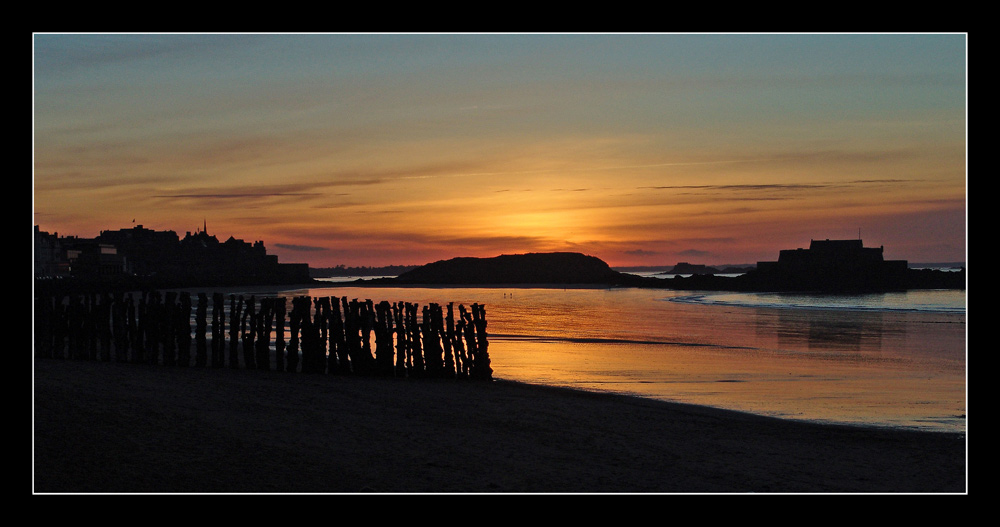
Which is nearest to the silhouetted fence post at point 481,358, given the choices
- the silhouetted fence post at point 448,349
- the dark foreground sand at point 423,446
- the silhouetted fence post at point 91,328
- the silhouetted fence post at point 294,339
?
the silhouetted fence post at point 448,349

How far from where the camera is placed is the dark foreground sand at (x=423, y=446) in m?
7.56

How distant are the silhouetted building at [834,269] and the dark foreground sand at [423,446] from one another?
86159 millimetres

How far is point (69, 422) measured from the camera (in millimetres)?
8461

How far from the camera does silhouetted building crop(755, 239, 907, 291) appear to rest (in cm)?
9262

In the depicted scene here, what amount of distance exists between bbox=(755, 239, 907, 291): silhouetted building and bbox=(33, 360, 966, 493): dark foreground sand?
86159 millimetres

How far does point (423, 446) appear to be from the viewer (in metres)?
8.88

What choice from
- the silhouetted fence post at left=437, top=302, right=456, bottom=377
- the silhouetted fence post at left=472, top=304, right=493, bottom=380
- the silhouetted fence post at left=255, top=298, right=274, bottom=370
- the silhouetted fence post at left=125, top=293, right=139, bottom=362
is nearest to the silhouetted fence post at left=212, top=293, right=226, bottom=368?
the silhouetted fence post at left=255, top=298, right=274, bottom=370

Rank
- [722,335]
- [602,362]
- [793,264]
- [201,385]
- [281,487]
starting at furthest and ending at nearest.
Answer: [793,264], [722,335], [602,362], [201,385], [281,487]

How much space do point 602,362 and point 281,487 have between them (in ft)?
38.4

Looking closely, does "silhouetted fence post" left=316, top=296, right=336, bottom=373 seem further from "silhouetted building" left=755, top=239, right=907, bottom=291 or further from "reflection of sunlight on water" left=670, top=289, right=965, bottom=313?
"silhouetted building" left=755, top=239, right=907, bottom=291

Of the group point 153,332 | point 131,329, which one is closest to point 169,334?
point 153,332
